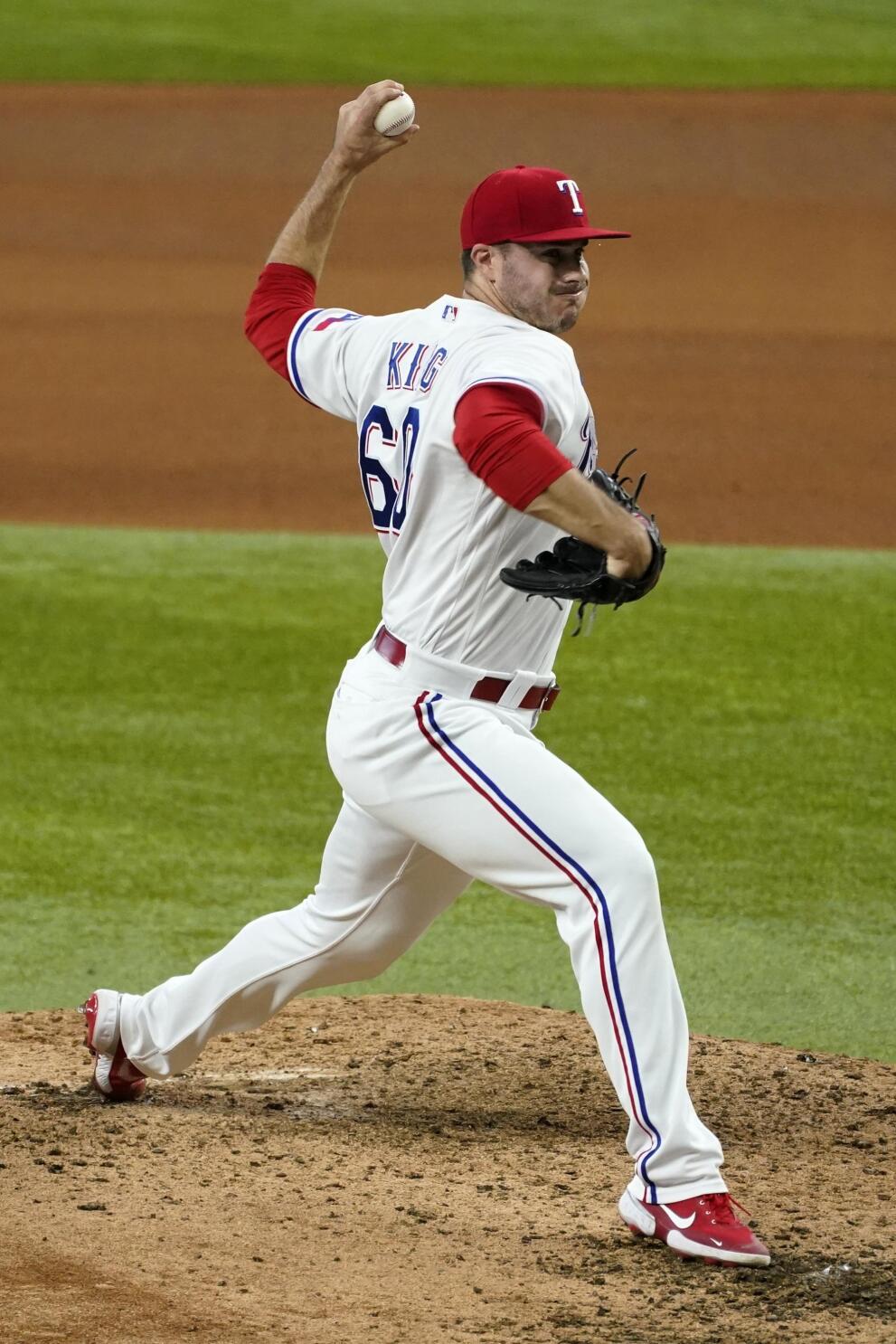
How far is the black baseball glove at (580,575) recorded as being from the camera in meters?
3.21

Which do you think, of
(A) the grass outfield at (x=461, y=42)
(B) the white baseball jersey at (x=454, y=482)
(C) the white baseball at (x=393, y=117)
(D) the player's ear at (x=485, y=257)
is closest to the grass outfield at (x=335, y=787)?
(B) the white baseball jersey at (x=454, y=482)

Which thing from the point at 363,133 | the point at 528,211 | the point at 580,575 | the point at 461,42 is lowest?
the point at 580,575

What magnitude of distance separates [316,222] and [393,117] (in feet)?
0.87

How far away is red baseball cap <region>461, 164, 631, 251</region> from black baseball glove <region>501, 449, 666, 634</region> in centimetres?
51

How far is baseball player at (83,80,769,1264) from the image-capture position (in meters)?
3.23

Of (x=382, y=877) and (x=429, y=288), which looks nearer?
(x=382, y=877)

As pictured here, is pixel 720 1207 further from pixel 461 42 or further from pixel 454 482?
pixel 461 42

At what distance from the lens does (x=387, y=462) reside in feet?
11.5

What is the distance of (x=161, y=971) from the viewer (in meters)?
5.06

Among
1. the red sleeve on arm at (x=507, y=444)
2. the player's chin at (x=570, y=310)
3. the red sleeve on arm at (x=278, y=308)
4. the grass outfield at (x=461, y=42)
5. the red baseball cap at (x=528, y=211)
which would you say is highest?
the grass outfield at (x=461, y=42)

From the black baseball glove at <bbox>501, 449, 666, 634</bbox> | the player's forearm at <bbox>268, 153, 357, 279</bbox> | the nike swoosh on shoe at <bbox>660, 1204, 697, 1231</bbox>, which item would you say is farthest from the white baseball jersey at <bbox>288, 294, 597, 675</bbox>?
the nike swoosh on shoe at <bbox>660, 1204, 697, 1231</bbox>

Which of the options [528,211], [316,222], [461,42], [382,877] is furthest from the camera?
[461,42]

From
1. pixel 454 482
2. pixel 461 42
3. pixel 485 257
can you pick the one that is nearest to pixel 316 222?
pixel 485 257

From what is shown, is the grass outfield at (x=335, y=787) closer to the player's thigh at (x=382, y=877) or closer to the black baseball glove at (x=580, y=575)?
the player's thigh at (x=382, y=877)
